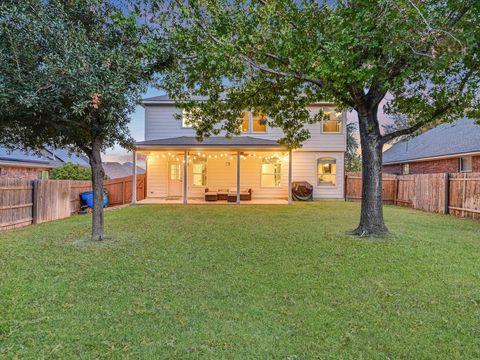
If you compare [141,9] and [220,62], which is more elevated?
[141,9]

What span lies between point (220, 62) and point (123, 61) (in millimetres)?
2047

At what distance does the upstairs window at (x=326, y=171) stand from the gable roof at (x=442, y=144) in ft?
17.8

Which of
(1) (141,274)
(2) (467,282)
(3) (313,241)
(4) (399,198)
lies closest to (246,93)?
(3) (313,241)

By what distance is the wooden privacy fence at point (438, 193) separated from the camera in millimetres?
11133

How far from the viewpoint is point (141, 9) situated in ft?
22.7

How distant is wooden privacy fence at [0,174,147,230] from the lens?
8.77m

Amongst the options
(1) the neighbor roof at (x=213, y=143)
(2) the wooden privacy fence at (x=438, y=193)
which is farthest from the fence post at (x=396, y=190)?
(1) the neighbor roof at (x=213, y=143)

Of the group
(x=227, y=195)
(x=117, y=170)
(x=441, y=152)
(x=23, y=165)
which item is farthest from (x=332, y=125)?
(x=117, y=170)

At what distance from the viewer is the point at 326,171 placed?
17.5 metres

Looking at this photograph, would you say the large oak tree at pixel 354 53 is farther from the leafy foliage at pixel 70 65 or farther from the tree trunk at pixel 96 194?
the tree trunk at pixel 96 194

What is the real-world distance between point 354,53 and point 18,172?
599 inches

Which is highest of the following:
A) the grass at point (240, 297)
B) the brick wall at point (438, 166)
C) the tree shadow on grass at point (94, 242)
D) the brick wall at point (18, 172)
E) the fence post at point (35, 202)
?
the brick wall at point (438, 166)

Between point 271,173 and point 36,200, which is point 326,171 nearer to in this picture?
point 271,173

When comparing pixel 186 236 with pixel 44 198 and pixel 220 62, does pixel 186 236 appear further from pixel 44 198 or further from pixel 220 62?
pixel 44 198
